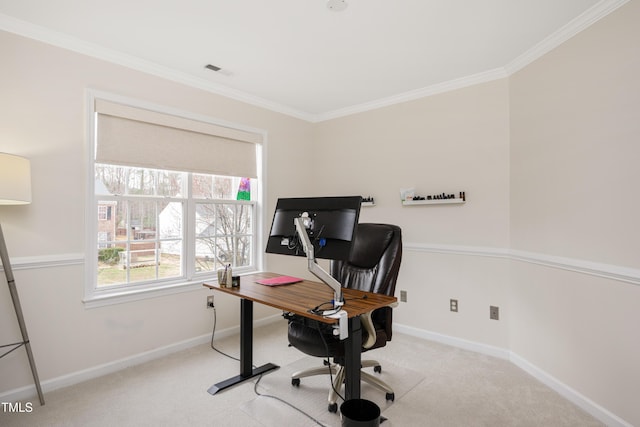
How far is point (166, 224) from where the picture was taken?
3061 millimetres

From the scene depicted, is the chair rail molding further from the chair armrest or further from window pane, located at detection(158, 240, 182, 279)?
window pane, located at detection(158, 240, 182, 279)

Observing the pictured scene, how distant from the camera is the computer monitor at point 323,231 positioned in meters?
1.73

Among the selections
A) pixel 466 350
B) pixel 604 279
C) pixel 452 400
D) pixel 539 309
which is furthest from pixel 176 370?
pixel 604 279

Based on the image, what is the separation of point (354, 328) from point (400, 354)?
1443 millimetres

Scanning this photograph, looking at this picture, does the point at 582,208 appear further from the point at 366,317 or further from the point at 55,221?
the point at 55,221

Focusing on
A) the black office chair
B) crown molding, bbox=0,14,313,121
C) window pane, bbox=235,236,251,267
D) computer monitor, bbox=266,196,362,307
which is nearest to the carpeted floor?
the black office chair

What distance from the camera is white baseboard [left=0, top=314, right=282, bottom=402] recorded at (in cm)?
221

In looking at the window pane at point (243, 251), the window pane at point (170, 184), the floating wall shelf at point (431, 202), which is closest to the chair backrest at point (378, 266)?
the floating wall shelf at point (431, 202)

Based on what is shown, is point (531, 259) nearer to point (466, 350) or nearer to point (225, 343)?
point (466, 350)

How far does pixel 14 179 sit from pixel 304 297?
183 cm

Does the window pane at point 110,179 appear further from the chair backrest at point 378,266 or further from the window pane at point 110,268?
the chair backrest at point 378,266

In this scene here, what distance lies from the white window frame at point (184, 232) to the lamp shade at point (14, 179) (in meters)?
0.48

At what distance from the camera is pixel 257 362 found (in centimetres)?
279

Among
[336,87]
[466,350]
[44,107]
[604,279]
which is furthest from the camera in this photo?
[336,87]
